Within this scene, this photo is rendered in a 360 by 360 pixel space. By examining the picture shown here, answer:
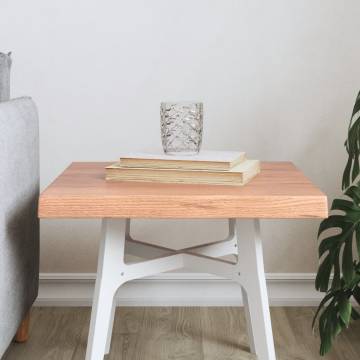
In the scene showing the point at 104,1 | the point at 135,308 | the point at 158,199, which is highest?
the point at 104,1

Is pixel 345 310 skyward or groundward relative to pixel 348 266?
groundward

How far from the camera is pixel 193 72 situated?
2129 mm

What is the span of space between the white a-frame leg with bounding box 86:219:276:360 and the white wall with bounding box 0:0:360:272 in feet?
2.16

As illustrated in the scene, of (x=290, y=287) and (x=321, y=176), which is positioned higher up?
(x=321, y=176)

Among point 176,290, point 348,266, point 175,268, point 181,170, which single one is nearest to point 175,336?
point 176,290

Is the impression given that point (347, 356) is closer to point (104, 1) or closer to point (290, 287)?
point (290, 287)

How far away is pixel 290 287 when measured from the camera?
2.23m

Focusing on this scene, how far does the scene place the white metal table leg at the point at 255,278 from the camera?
1538 millimetres

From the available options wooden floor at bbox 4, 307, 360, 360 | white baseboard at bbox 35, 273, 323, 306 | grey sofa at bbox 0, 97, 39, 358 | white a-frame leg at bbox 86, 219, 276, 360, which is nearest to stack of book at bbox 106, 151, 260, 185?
white a-frame leg at bbox 86, 219, 276, 360

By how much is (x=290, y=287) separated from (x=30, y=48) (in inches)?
43.7

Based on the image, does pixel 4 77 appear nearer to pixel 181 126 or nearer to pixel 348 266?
pixel 181 126

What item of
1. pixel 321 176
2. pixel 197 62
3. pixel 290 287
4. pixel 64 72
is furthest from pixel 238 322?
pixel 64 72

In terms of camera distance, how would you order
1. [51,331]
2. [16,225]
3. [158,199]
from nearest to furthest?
[158,199] < [16,225] < [51,331]

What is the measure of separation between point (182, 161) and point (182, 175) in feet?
0.10
